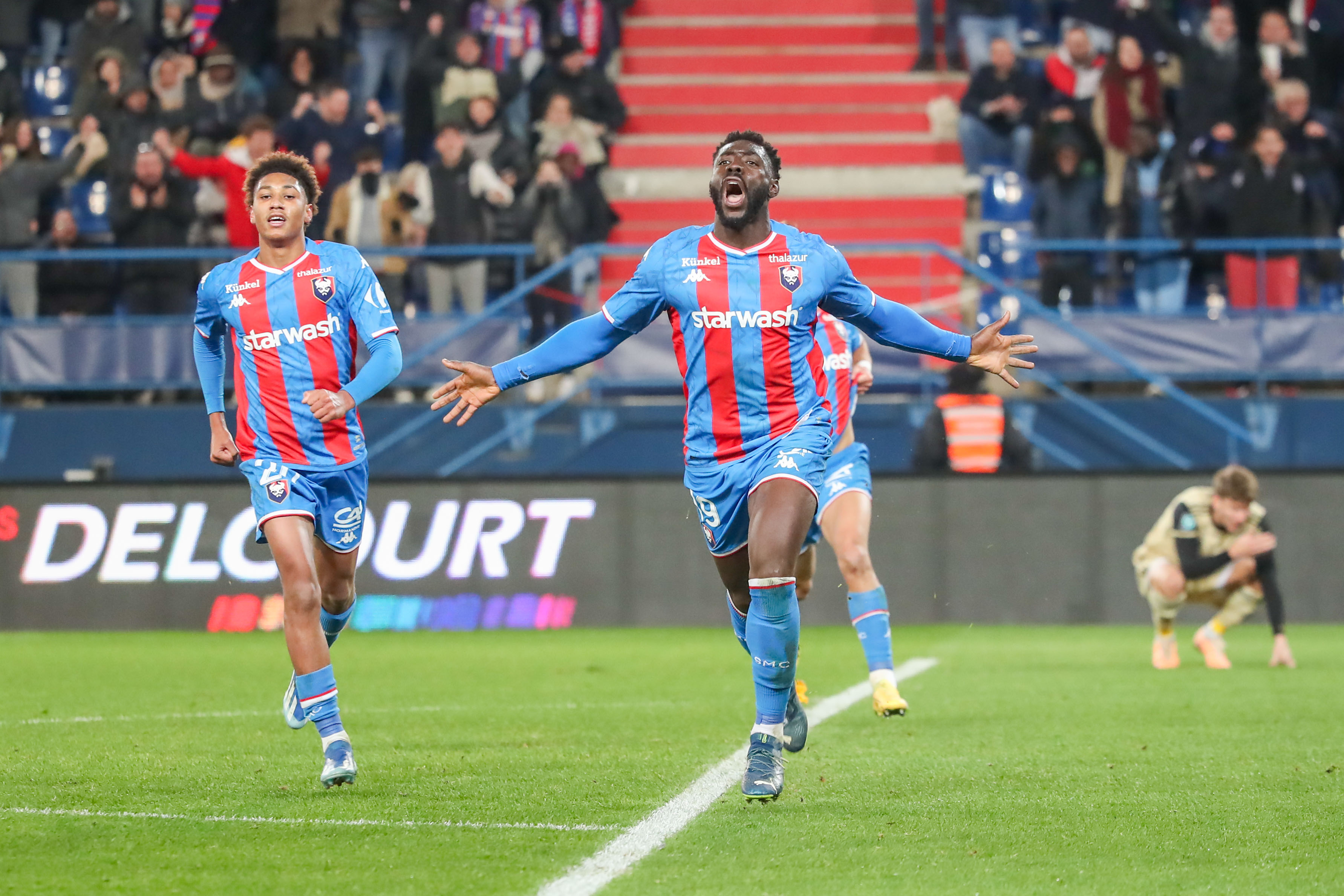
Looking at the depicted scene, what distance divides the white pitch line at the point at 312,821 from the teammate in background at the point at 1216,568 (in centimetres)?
676

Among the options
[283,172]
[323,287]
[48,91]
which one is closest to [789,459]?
[323,287]

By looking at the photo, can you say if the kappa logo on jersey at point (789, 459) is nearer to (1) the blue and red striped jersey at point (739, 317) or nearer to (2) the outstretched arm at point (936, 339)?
(1) the blue and red striped jersey at point (739, 317)

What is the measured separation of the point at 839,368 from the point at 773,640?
290cm

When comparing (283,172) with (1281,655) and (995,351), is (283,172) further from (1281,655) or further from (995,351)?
(1281,655)

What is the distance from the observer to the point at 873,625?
909 cm

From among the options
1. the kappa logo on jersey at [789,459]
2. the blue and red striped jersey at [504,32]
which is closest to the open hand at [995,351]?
A: the kappa logo on jersey at [789,459]

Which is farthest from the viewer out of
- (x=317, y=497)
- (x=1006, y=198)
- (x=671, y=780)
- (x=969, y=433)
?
(x=1006, y=198)

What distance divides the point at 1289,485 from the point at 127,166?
33.9 ft

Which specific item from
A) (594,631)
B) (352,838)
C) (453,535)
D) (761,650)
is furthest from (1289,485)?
(352,838)

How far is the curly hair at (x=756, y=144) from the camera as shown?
659 cm

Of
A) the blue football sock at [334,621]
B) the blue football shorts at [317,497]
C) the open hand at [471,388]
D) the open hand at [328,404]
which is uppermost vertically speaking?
the open hand at [471,388]

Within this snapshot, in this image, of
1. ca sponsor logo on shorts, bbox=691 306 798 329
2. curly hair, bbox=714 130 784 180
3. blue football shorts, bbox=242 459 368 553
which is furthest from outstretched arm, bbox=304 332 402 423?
curly hair, bbox=714 130 784 180

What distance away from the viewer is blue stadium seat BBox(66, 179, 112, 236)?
18.6 meters

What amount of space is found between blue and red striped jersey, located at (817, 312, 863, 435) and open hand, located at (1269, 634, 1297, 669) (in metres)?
3.70
